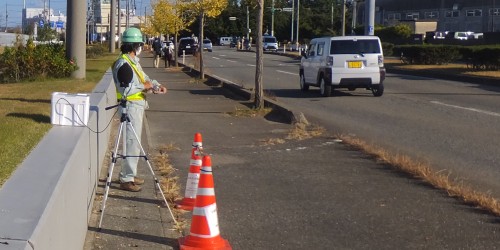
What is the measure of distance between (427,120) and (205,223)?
11.3 metres

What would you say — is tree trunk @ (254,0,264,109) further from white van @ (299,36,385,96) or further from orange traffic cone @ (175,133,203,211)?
orange traffic cone @ (175,133,203,211)

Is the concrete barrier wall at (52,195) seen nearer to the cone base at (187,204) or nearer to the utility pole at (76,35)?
the cone base at (187,204)

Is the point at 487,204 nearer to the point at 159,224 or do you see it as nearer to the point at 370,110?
the point at 159,224

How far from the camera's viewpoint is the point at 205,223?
666cm

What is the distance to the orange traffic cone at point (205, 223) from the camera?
262 inches

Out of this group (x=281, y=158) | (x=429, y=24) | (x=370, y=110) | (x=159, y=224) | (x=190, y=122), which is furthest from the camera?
(x=429, y=24)

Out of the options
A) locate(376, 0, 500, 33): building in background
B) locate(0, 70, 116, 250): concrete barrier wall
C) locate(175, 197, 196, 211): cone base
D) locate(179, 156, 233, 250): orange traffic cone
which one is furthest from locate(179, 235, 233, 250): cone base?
locate(376, 0, 500, 33): building in background

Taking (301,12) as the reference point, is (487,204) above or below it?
below

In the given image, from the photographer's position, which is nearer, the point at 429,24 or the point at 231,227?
the point at 231,227

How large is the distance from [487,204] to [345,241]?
198 cm

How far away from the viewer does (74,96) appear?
8125mm

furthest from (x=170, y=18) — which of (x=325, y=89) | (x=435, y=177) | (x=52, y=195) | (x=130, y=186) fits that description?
(x=52, y=195)

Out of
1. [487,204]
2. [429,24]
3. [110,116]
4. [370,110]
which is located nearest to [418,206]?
[487,204]

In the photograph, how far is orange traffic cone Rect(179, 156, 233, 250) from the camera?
21.8 feet
